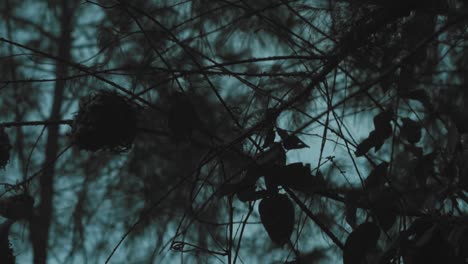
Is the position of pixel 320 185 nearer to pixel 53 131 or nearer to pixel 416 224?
pixel 416 224

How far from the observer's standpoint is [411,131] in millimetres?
1167

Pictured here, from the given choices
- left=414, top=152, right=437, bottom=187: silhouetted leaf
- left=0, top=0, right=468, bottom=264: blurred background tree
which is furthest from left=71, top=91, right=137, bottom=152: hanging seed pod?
left=414, top=152, right=437, bottom=187: silhouetted leaf

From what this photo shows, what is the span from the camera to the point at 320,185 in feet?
3.28

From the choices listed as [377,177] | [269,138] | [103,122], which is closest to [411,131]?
[377,177]

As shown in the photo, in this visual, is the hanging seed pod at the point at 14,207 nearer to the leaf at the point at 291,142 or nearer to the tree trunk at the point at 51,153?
the leaf at the point at 291,142

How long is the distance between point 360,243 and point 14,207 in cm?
65

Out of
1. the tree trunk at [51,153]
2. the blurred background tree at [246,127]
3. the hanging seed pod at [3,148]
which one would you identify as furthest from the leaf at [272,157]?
the tree trunk at [51,153]

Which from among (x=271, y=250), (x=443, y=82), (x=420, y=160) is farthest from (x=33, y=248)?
(x=420, y=160)

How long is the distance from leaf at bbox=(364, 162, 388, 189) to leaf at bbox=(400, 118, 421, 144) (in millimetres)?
178

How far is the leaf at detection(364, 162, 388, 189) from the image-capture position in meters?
1.00

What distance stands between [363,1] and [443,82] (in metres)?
1.01

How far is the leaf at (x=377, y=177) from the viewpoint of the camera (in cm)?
100

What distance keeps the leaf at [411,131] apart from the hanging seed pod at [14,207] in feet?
→ 2.38

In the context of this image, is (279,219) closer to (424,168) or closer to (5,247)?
(424,168)
